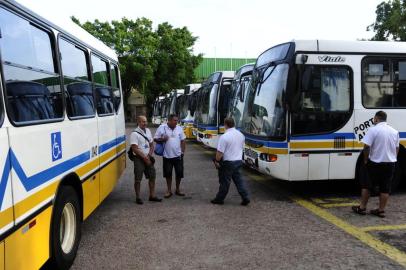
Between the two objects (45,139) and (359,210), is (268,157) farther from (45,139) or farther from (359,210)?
(45,139)

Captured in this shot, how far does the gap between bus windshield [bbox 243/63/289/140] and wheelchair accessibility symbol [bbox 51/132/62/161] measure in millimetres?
4345

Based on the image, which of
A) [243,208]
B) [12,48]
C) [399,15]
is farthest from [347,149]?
[399,15]

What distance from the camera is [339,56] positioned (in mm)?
8109

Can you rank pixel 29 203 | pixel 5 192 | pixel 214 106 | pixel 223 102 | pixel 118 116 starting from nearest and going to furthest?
pixel 5 192 < pixel 29 203 < pixel 118 116 < pixel 223 102 < pixel 214 106

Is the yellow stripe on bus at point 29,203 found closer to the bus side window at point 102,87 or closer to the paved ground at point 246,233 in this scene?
the paved ground at point 246,233

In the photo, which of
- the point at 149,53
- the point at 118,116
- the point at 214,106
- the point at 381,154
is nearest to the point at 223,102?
the point at 214,106

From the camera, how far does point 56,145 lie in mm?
4430

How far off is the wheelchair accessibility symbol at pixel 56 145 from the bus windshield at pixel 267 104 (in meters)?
4.35

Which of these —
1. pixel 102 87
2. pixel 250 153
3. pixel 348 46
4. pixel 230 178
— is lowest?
pixel 230 178

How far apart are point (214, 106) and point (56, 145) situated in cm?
1059

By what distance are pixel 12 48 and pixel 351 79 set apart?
6299 mm

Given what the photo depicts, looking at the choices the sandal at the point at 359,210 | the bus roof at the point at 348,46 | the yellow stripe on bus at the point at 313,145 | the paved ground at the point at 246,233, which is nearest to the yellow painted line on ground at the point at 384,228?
the paved ground at the point at 246,233

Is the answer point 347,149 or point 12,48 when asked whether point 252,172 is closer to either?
point 347,149

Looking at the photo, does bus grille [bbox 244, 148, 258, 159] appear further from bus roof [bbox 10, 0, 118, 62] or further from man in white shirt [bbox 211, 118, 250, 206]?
Result: bus roof [bbox 10, 0, 118, 62]
